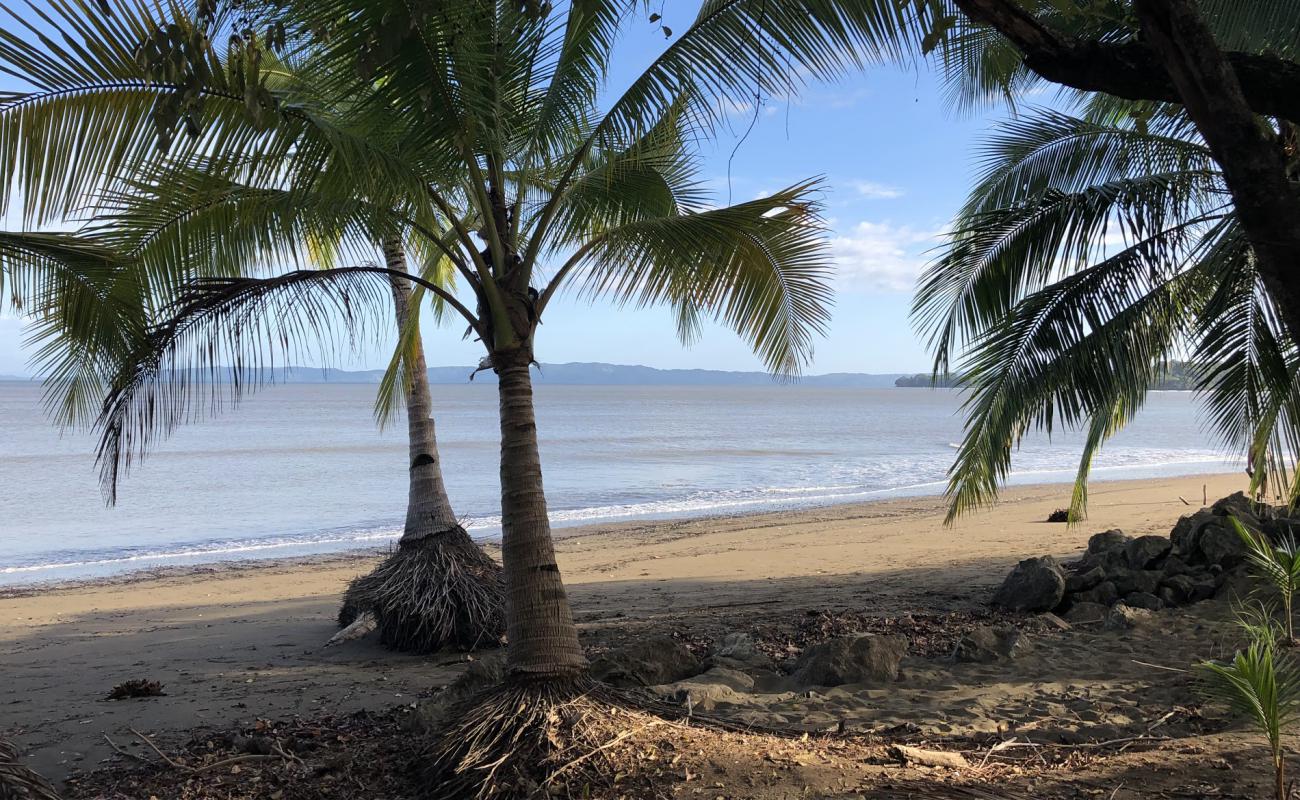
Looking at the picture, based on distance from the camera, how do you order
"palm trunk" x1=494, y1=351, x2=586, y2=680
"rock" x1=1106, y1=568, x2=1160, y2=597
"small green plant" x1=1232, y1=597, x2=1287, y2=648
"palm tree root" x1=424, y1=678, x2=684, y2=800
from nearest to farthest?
"small green plant" x1=1232, y1=597, x2=1287, y2=648 → "palm tree root" x1=424, y1=678, x2=684, y2=800 → "palm trunk" x1=494, y1=351, x2=586, y2=680 → "rock" x1=1106, y1=568, x2=1160, y2=597

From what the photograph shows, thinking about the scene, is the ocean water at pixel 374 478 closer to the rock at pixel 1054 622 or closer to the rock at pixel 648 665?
the rock at pixel 1054 622

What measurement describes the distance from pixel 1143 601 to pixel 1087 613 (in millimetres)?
543

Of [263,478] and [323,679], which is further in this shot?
[263,478]

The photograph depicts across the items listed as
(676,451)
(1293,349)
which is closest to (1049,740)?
(1293,349)

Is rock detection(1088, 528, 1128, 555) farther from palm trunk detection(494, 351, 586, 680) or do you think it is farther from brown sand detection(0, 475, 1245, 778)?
palm trunk detection(494, 351, 586, 680)

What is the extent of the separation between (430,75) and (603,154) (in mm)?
1251

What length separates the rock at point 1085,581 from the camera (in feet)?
26.2

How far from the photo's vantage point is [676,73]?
4879 mm

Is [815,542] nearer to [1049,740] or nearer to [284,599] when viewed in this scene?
[284,599]

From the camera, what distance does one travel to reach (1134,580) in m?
7.88

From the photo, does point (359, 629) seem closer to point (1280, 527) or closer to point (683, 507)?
point (1280, 527)

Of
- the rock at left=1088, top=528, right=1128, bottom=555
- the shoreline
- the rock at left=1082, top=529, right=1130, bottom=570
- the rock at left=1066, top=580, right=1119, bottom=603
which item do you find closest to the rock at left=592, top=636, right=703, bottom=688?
the rock at left=1066, top=580, right=1119, bottom=603

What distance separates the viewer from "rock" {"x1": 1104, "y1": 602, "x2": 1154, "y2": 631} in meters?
6.77

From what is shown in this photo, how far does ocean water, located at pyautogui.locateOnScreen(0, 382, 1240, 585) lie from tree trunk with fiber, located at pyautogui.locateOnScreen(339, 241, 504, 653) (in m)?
8.61
